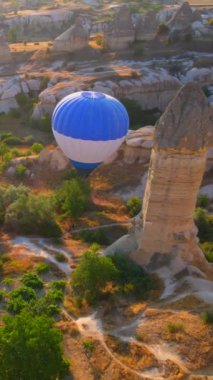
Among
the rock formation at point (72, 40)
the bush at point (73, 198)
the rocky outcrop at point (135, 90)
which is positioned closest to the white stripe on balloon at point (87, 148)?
the bush at point (73, 198)

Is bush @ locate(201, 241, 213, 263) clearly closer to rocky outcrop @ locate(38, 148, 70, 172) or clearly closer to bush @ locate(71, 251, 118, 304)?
bush @ locate(71, 251, 118, 304)

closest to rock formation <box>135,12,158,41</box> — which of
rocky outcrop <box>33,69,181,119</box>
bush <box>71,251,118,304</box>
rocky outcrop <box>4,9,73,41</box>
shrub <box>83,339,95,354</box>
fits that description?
rocky outcrop <box>33,69,181,119</box>

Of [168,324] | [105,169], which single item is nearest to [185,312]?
[168,324]

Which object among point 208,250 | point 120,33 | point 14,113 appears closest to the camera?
point 208,250

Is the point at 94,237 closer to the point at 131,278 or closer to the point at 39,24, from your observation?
the point at 131,278

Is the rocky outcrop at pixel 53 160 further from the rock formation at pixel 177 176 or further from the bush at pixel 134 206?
the rock formation at pixel 177 176

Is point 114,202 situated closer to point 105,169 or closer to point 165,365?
point 105,169

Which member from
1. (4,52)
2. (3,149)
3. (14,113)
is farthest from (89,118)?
(4,52)
